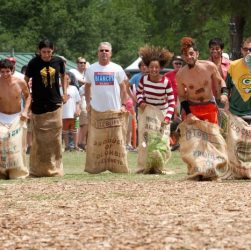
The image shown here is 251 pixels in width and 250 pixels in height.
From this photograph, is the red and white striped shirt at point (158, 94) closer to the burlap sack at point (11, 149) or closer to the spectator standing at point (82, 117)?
the burlap sack at point (11, 149)

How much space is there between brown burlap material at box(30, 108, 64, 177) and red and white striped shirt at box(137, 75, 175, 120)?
119 cm

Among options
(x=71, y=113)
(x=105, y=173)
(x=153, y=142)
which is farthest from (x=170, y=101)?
(x=71, y=113)

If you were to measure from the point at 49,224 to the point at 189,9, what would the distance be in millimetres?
30109

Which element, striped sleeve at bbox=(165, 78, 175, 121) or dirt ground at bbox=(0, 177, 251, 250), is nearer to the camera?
dirt ground at bbox=(0, 177, 251, 250)

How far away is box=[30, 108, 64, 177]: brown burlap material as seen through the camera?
17078mm

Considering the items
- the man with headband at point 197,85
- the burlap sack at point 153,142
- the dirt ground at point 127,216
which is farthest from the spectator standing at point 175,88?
the dirt ground at point 127,216

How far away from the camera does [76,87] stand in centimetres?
2425

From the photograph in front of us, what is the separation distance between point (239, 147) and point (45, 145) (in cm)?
297

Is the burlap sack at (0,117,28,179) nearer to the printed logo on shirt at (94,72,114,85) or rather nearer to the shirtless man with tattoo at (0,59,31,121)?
the shirtless man with tattoo at (0,59,31,121)

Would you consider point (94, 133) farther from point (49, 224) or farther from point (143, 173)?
point (49, 224)

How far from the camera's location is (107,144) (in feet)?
57.7

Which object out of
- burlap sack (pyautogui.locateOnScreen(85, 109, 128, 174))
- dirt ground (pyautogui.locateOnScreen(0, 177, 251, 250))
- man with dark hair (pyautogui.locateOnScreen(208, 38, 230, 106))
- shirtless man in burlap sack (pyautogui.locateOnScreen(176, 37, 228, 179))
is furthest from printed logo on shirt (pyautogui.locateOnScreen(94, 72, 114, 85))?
dirt ground (pyautogui.locateOnScreen(0, 177, 251, 250))

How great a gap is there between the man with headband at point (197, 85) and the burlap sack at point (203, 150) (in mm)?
212

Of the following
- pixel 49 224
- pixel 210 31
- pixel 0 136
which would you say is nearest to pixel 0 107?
pixel 0 136
